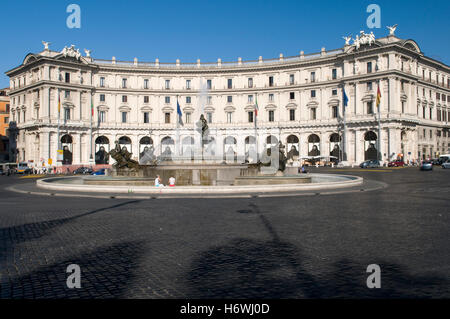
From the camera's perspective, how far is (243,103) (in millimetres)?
76875

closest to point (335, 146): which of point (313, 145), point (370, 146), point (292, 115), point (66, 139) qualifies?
point (313, 145)

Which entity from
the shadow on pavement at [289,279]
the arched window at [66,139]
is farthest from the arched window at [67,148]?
the shadow on pavement at [289,279]

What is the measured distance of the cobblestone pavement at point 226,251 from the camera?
5.59 meters

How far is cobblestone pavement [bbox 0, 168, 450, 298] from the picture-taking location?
559cm

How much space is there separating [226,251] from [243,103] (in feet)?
231

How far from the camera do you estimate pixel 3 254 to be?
299 inches

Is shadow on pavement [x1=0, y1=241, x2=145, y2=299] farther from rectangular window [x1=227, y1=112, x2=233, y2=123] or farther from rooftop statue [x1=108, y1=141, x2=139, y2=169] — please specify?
rectangular window [x1=227, y1=112, x2=233, y2=123]

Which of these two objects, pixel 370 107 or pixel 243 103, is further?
pixel 243 103

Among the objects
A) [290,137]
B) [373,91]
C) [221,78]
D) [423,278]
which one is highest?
[221,78]

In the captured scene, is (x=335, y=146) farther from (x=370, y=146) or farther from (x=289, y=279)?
(x=289, y=279)

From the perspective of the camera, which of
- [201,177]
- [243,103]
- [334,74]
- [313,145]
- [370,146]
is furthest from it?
[243,103]

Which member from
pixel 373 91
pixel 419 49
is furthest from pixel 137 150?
pixel 419 49
